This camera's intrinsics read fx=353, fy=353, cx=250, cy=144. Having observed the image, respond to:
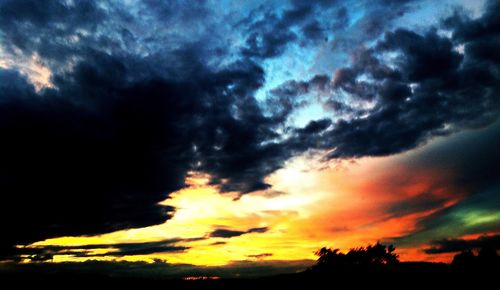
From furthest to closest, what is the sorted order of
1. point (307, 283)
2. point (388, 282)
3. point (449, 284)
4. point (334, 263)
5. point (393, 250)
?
point (334, 263), point (393, 250), point (307, 283), point (388, 282), point (449, 284)

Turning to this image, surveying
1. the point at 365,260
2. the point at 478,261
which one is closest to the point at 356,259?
the point at 365,260

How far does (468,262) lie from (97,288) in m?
60.5

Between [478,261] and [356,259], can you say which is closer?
[478,261]

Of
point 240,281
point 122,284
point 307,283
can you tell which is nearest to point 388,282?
point 307,283

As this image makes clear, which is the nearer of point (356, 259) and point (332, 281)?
point (332, 281)

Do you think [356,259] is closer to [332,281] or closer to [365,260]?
[365,260]

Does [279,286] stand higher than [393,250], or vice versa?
[393,250]

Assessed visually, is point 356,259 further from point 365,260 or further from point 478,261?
point 478,261

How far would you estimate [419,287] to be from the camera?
43656 millimetres

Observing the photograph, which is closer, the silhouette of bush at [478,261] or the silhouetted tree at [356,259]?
the silhouette of bush at [478,261]

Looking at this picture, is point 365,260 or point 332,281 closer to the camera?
point 332,281

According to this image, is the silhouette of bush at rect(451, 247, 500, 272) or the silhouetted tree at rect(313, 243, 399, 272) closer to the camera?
the silhouette of bush at rect(451, 247, 500, 272)

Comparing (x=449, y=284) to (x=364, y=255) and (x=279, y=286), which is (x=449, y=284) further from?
(x=364, y=255)

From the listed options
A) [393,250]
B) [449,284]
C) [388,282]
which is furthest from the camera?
[393,250]
